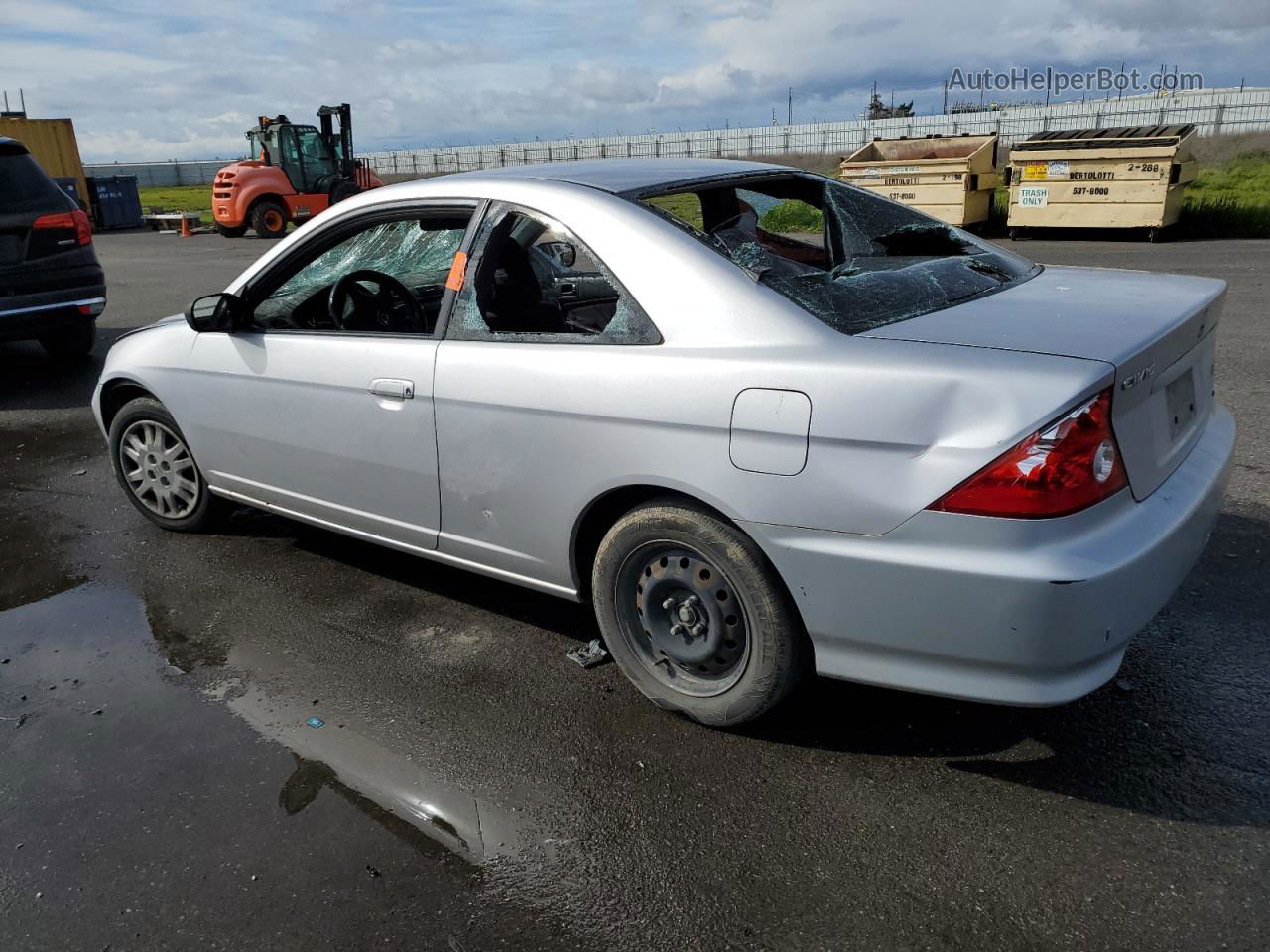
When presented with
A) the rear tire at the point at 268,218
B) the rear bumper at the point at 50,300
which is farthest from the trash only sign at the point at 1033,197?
the rear tire at the point at 268,218

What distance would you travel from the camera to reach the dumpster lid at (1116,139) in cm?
1487

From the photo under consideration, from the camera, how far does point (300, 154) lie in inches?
976

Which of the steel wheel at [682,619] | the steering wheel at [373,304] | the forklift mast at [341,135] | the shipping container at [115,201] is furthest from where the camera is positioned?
the shipping container at [115,201]

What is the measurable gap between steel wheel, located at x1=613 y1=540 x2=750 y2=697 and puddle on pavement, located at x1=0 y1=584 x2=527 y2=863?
2.18 feet

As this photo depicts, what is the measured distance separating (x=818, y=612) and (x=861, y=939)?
0.80 m

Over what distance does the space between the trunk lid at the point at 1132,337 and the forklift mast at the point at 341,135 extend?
23.8 metres

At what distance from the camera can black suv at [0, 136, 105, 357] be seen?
311 inches

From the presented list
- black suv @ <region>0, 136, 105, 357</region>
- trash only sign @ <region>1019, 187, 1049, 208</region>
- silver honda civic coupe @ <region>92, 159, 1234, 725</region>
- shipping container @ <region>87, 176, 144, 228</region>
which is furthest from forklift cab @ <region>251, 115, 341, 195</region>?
silver honda civic coupe @ <region>92, 159, 1234, 725</region>

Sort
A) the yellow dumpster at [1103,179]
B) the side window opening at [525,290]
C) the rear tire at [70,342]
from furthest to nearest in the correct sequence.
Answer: the yellow dumpster at [1103,179] → the rear tire at [70,342] → the side window opening at [525,290]

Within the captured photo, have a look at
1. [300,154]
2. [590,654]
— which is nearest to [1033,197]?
[590,654]

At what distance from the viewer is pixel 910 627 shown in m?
2.59

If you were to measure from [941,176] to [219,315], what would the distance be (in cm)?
1441

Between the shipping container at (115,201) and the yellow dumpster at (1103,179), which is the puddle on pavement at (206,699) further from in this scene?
the shipping container at (115,201)

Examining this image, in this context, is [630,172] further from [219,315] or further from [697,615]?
[219,315]
